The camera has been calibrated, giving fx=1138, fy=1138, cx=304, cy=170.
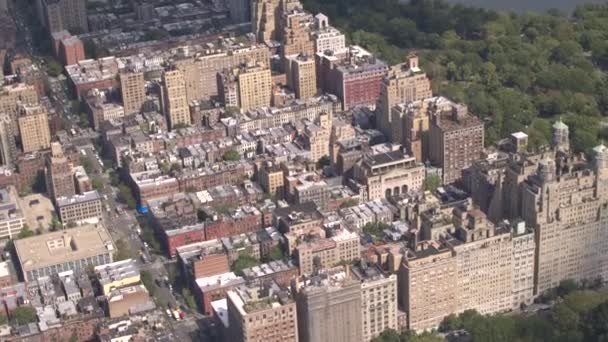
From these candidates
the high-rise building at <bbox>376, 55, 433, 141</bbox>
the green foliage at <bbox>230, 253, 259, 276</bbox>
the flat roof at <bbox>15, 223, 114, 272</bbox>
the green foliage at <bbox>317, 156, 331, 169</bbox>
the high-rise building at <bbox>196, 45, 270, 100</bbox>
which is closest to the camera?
the green foliage at <bbox>230, 253, 259, 276</bbox>

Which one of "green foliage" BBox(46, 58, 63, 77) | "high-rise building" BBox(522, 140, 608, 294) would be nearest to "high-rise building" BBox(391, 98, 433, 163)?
"high-rise building" BBox(522, 140, 608, 294)

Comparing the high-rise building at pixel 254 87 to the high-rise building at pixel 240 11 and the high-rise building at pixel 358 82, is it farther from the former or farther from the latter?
the high-rise building at pixel 240 11

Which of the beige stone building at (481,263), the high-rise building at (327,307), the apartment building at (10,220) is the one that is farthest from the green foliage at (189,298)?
the beige stone building at (481,263)

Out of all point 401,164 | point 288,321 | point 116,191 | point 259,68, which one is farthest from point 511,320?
point 259,68

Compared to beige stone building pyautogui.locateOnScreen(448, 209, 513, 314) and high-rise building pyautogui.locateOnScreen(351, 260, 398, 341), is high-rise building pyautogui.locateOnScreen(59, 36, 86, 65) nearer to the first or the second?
beige stone building pyautogui.locateOnScreen(448, 209, 513, 314)

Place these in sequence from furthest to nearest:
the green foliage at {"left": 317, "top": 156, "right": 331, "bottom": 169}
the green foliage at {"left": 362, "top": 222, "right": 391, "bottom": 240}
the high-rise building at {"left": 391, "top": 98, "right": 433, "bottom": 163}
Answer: the green foliage at {"left": 317, "top": 156, "right": 331, "bottom": 169} < the high-rise building at {"left": 391, "top": 98, "right": 433, "bottom": 163} < the green foliage at {"left": 362, "top": 222, "right": 391, "bottom": 240}

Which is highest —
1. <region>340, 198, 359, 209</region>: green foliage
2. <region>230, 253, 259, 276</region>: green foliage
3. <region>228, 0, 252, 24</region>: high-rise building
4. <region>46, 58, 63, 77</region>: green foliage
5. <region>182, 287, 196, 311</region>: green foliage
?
<region>228, 0, 252, 24</region>: high-rise building

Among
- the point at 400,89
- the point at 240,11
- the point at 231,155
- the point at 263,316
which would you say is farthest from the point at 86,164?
the point at 240,11
